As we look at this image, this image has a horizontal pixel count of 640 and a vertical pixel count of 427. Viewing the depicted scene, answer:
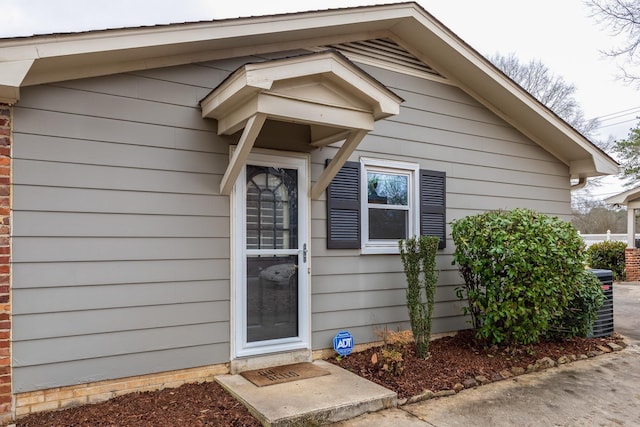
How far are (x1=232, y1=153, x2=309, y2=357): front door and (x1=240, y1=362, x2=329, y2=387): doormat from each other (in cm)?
17

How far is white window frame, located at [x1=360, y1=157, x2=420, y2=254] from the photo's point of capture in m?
4.64

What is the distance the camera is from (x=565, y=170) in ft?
21.2

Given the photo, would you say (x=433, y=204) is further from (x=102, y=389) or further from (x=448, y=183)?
(x=102, y=389)

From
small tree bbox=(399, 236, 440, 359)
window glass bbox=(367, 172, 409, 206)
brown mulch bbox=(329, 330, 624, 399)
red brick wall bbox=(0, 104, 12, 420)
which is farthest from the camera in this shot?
window glass bbox=(367, 172, 409, 206)

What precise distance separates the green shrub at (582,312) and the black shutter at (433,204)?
64.0 inches

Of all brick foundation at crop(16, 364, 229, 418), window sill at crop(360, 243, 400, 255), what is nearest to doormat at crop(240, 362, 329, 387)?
brick foundation at crop(16, 364, 229, 418)

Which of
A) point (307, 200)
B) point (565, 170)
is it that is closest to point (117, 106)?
point (307, 200)

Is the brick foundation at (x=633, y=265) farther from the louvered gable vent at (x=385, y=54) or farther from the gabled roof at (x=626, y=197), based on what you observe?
the louvered gable vent at (x=385, y=54)

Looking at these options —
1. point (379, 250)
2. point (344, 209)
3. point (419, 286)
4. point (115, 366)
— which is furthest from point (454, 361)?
point (115, 366)

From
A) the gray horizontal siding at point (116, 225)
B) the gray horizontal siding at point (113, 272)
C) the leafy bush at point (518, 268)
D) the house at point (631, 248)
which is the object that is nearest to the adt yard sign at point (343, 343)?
the gray horizontal siding at point (113, 272)

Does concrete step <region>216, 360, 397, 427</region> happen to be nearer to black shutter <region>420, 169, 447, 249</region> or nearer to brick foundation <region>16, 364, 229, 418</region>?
brick foundation <region>16, 364, 229, 418</region>

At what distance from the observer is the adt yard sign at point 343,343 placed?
14.2ft

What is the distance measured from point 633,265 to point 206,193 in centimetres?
1250

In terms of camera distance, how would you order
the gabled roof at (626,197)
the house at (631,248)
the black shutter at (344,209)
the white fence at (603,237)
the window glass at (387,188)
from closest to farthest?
the black shutter at (344,209) → the window glass at (387,188) → the gabled roof at (626,197) → the house at (631,248) → the white fence at (603,237)
